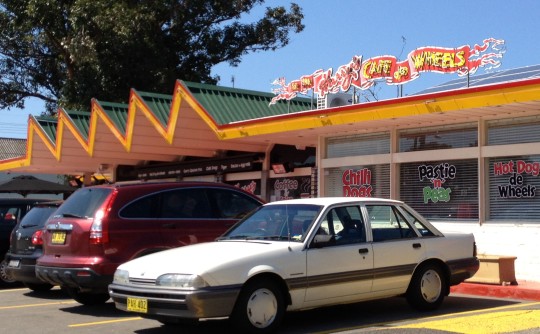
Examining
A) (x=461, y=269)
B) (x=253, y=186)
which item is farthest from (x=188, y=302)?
(x=253, y=186)

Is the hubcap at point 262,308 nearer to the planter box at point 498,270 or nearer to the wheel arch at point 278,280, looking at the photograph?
the wheel arch at point 278,280

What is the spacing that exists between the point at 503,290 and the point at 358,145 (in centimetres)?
584

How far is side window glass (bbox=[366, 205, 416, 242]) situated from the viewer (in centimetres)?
943

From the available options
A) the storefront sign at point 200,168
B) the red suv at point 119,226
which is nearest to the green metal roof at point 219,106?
the storefront sign at point 200,168

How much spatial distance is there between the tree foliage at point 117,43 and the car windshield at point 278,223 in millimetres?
23324

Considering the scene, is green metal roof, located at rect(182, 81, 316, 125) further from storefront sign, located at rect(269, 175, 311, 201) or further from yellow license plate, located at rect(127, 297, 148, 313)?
yellow license plate, located at rect(127, 297, 148, 313)

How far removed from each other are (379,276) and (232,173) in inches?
542

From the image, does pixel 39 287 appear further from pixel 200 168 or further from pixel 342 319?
pixel 200 168

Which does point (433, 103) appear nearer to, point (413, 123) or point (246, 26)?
point (413, 123)

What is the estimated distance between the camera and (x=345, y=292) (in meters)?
8.88

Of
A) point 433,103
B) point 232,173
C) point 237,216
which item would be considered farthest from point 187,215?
point 232,173

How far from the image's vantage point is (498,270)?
1221 cm

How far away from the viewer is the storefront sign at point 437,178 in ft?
48.8

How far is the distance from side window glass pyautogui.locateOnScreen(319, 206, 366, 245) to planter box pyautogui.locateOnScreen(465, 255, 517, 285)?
4.01 metres
